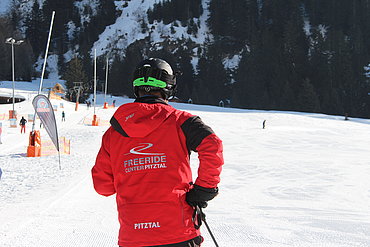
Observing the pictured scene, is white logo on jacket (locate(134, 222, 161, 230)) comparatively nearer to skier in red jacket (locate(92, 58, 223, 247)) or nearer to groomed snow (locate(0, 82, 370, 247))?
skier in red jacket (locate(92, 58, 223, 247))

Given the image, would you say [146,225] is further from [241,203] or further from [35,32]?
[35,32]

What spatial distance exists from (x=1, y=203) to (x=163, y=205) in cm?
558

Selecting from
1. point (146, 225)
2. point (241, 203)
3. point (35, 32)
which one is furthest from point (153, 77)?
point (35, 32)

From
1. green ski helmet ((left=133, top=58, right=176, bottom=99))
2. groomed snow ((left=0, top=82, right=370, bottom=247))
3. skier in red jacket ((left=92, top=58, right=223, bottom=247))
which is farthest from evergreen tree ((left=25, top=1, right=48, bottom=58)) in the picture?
skier in red jacket ((left=92, top=58, right=223, bottom=247))

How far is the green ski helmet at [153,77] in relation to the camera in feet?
8.70

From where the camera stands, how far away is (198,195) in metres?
2.49

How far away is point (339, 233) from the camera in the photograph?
209 inches

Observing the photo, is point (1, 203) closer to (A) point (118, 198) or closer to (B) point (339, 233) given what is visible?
(A) point (118, 198)

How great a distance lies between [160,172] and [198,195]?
0.30m

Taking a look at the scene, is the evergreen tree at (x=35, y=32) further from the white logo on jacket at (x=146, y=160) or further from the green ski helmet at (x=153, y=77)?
the white logo on jacket at (x=146, y=160)

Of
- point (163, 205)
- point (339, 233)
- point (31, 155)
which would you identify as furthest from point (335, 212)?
point (31, 155)

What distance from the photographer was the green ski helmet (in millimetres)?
2652

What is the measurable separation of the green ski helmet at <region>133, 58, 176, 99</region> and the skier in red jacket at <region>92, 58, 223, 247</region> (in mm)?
155

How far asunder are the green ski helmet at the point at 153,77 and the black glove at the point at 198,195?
2.33ft
